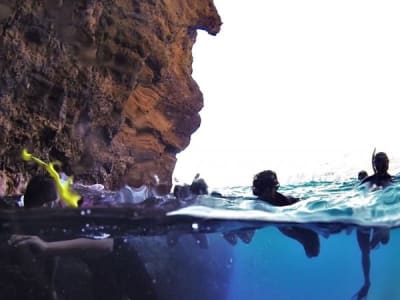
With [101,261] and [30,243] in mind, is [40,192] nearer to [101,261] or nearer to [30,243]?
[30,243]

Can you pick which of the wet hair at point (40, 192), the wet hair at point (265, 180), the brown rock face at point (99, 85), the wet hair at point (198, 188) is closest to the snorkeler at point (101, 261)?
the wet hair at point (40, 192)

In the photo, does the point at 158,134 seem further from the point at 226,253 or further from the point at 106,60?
the point at 226,253

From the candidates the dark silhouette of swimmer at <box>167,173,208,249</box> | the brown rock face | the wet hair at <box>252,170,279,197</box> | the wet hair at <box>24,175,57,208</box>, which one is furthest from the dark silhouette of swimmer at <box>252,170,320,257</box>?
the brown rock face

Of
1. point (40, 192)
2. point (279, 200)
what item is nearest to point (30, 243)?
point (40, 192)

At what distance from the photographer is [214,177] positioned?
30.0 metres

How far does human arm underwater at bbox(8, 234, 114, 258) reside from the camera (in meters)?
5.71

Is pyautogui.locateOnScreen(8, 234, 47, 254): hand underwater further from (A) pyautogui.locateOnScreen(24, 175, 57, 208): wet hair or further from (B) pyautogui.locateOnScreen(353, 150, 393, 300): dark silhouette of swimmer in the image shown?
(B) pyautogui.locateOnScreen(353, 150, 393, 300): dark silhouette of swimmer

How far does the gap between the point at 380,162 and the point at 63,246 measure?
5.59 metres

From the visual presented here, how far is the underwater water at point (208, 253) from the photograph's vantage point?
242 inches

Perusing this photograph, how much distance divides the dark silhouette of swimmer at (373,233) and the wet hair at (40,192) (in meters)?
5.35

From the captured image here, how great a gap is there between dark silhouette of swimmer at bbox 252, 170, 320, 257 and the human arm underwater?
8.26 feet

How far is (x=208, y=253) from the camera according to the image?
8.44m

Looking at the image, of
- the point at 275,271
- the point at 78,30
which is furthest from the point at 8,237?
the point at 78,30

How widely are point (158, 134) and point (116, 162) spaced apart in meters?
2.70
